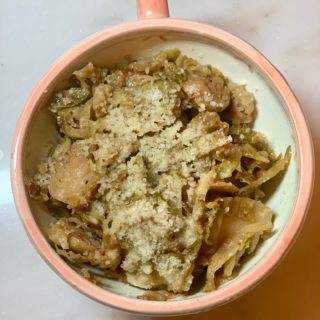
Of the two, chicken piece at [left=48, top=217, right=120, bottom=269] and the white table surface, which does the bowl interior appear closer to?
chicken piece at [left=48, top=217, right=120, bottom=269]

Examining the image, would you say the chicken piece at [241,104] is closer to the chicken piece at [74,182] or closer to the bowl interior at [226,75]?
the bowl interior at [226,75]

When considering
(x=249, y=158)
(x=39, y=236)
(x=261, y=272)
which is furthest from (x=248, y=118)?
(x=39, y=236)

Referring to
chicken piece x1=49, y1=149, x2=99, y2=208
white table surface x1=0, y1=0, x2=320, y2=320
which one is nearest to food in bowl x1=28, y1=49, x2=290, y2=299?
chicken piece x1=49, y1=149, x2=99, y2=208

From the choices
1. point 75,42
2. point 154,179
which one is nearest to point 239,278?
point 154,179

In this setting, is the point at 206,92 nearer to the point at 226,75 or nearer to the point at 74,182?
the point at 226,75

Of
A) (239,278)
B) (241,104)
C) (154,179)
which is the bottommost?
(239,278)

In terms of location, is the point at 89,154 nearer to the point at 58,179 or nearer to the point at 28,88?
the point at 58,179
